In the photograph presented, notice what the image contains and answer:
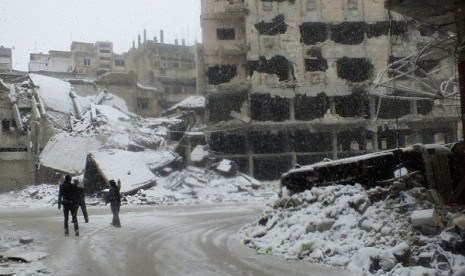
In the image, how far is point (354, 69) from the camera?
39562mm

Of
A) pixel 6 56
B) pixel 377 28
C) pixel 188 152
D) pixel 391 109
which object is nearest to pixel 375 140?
pixel 391 109

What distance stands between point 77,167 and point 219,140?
13026 mm

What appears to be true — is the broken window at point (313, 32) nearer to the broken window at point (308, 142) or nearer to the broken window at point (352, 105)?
the broken window at point (352, 105)

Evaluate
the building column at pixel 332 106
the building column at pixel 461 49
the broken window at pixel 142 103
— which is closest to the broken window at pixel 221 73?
the building column at pixel 332 106

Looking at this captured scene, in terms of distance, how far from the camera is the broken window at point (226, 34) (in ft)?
133

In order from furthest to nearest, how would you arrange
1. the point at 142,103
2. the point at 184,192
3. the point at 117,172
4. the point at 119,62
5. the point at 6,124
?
the point at 119,62 < the point at 142,103 < the point at 6,124 < the point at 184,192 < the point at 117,172

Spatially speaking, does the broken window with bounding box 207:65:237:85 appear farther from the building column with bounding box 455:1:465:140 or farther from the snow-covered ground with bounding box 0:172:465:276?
the building column with bounding box 455:1:465:140

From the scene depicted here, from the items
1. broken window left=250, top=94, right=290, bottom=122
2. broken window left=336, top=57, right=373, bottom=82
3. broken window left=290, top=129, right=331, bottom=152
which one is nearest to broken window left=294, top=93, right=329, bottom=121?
broken window left=250, top=94, right=290, bottom=122

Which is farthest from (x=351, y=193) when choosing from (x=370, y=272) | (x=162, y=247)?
(x=162, y=247)

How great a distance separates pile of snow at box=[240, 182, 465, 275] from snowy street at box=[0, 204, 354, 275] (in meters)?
0.54

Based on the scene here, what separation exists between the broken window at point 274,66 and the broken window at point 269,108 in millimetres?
2156

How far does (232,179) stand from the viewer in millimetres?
30625

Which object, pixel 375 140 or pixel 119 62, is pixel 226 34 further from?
pixel 119 62

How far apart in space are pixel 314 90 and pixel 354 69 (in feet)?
14.7
